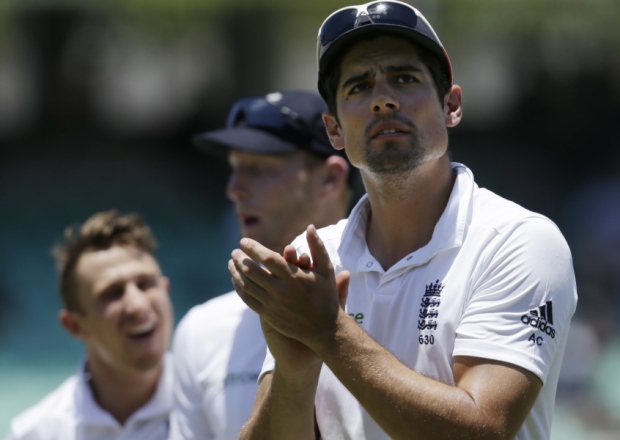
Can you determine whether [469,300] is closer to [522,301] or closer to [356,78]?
[522,301]

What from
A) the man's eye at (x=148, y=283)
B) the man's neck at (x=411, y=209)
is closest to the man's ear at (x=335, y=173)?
the man's eye at (x=148, y=283)

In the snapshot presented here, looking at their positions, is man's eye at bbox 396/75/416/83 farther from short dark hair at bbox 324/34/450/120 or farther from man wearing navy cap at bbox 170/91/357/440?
→ man wearing navy cap at bbox 170/91/357/440

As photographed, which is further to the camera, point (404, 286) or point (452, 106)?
point (452, 106)

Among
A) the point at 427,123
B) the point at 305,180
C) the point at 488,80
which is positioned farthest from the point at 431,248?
the point at 488,80

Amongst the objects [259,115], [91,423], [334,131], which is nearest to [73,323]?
[91,423]

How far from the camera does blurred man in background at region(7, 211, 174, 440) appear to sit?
5164mm

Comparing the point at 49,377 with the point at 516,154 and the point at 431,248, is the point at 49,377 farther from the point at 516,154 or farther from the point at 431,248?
the point at 431,248

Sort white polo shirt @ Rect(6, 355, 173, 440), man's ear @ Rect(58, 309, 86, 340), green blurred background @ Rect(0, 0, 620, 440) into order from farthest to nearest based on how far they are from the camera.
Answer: green blurred background @ Rect(0, 0, 620, 440) → man's ear @ Rect(58, 309, 86, 340) → white polo shirt @ Rect(6, 355, 173, 440)

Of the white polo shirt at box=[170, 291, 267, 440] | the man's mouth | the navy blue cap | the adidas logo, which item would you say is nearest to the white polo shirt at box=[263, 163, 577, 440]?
the adidas logo

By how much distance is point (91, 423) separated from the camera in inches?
202

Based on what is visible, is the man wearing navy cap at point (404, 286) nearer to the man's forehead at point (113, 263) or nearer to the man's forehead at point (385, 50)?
the man's forehead at point (385, 50)

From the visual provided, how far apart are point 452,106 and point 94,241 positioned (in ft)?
8.85

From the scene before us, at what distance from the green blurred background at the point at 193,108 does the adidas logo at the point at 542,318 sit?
52.6 feet

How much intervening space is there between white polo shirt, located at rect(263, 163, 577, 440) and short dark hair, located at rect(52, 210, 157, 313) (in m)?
2.53
